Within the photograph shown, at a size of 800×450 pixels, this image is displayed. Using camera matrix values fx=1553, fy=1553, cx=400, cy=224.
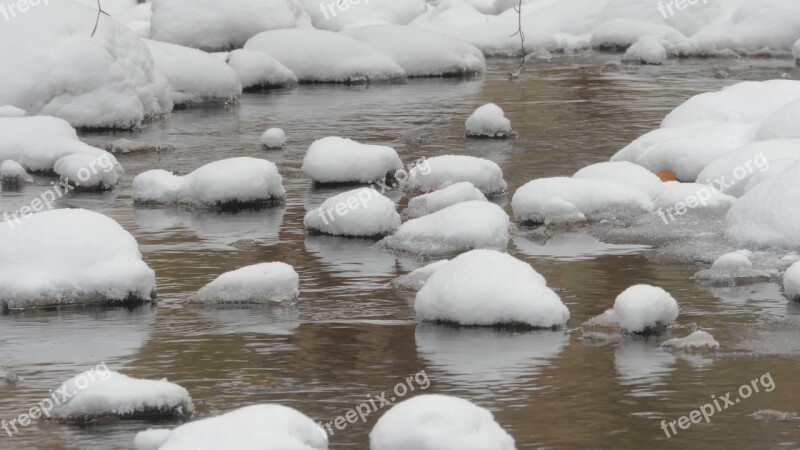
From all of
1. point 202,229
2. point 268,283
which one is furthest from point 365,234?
point 268,283

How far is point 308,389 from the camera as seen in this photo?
9.29 meters

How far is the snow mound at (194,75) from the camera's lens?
25500 millimetres

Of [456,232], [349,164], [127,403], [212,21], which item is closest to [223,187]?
[349,164]

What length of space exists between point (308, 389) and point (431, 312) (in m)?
1.75

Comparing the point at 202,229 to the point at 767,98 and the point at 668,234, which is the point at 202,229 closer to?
the point at 668,234

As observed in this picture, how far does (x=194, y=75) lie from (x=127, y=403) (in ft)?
57.6

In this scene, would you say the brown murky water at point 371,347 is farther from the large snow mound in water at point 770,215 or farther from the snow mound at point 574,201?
the large snow mound in water at point 770,215

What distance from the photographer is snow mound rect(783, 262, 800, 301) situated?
37.0 feet

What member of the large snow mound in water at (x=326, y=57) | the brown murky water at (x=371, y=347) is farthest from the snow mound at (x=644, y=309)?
the large snow mound in water at (x=326, y=57)

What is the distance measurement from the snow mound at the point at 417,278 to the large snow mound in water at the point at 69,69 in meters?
11.3

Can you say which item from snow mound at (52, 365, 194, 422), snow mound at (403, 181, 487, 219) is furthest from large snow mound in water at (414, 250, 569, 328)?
snow mound at (403, 181, 487, 219)

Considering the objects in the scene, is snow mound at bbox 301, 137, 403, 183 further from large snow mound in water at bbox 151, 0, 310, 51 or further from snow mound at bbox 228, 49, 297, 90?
large snow mound in water at bbox 151, 0, 310, 51

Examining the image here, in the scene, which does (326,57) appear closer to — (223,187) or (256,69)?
(256,69)

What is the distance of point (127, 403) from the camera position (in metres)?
8.70
